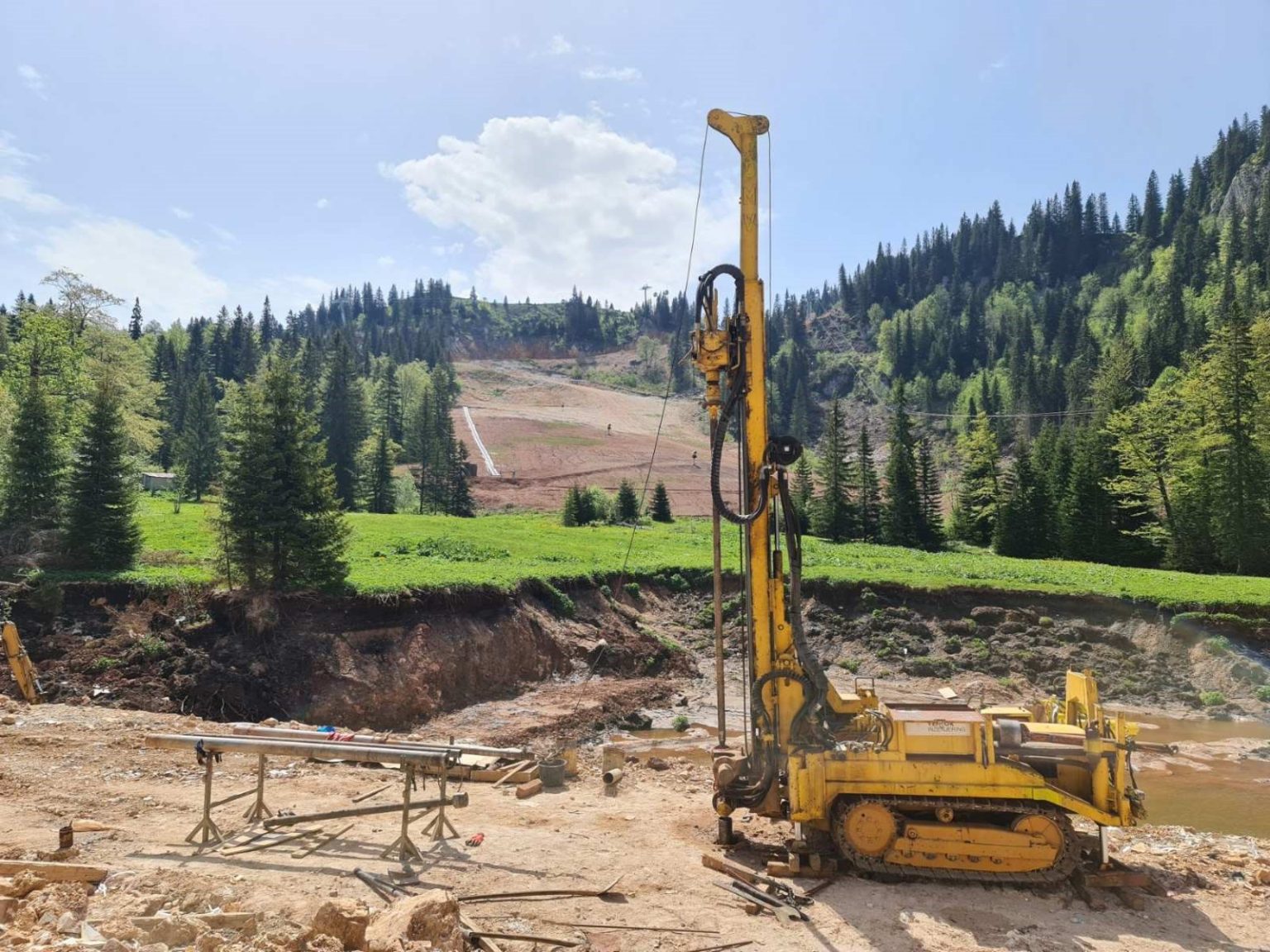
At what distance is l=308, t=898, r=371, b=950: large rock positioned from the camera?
757 centimetres

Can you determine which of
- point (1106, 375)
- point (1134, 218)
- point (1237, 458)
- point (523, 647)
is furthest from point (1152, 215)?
point (523, 647)

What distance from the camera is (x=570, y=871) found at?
1008 cm

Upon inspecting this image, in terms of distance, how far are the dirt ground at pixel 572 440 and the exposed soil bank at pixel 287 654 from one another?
48.3m

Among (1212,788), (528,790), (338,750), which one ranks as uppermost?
(338,750)

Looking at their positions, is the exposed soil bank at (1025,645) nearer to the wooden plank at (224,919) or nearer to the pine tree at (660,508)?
the wooden plank at (224,919)

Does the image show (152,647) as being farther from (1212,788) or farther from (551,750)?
(1212,788)

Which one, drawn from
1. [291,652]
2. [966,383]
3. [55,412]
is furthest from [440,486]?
[966,383]

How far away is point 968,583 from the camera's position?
104 feet

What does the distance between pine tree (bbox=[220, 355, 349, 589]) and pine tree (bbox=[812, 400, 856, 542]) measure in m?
42.5

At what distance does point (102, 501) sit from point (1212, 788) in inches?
1295

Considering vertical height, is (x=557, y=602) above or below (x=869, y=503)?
below

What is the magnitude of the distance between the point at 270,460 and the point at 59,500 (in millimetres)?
8536

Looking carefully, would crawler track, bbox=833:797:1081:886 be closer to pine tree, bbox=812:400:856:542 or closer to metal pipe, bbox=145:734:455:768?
metal pipe, bbox=145:734:455:768

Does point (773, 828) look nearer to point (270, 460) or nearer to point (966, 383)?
point (270, 460)
